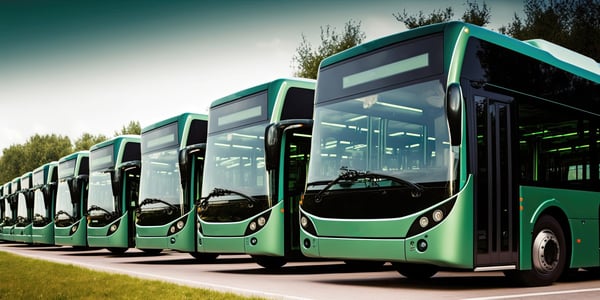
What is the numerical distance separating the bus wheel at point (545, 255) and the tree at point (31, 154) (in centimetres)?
10942

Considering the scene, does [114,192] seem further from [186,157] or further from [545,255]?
[545,255]

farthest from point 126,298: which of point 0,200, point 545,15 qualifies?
point 0,200

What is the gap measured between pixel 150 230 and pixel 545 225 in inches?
434

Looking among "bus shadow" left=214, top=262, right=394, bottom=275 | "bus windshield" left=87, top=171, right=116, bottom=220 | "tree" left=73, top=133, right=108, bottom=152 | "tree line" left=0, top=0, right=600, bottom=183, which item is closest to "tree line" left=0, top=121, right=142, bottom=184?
"tree" left=73, top=133, right=108, bottom=152

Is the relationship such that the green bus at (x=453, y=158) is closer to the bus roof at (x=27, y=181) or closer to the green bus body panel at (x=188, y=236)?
the green bus body panel at (x=188, y=236)

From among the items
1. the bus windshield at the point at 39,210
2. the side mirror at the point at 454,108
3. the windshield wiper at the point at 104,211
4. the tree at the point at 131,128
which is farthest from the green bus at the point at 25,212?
the tree at the point at 131,128

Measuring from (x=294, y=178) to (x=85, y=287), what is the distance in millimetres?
4577

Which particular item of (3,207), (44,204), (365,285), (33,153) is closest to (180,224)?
(365,285)

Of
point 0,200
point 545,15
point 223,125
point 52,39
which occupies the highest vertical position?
point 545,15

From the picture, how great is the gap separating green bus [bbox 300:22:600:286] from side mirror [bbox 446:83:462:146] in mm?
15

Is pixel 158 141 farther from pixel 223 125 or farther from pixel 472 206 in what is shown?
pixel 472 206

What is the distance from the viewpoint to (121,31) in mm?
13977

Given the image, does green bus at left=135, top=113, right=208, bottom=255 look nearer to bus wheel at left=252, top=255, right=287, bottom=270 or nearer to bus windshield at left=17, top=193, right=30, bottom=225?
bus wheel at left=252, top=255, right=287, bottom=270

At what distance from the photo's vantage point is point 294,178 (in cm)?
1459
